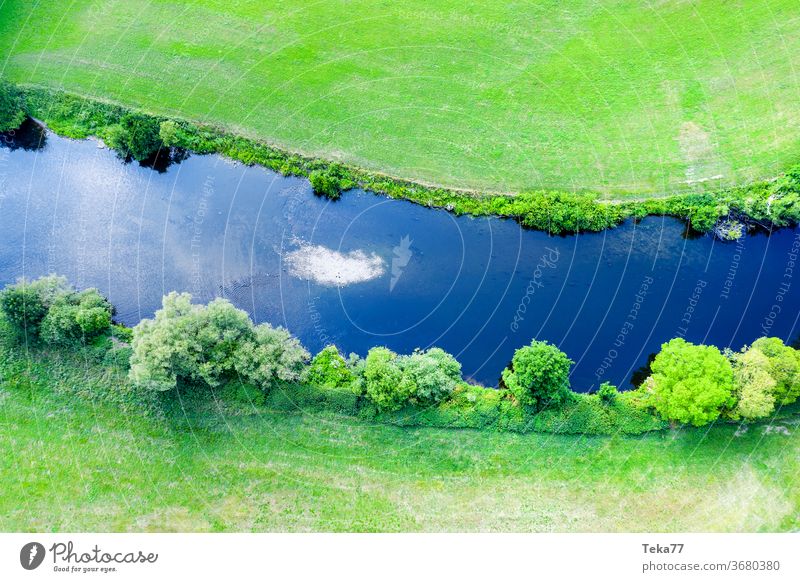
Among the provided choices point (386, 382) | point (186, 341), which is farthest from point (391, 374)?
point (186, 341)

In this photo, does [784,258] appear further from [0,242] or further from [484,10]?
[0,242]

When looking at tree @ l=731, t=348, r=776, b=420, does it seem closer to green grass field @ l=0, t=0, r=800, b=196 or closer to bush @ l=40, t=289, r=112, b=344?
green grass field @ l=0, t=0, r=800, b=196

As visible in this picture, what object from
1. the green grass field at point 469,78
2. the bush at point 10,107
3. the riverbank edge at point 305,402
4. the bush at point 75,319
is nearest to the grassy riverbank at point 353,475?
the riverbank edge at point 305,402

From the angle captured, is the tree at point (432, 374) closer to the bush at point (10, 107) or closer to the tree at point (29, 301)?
the tree at point (29, 301)

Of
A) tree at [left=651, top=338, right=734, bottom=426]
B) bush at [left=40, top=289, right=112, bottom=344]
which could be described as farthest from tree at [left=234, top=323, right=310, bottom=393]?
tree at [left=651, top=338, right=734, bottom=426]

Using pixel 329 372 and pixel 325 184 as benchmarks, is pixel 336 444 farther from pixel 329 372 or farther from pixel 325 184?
pixel 325 184

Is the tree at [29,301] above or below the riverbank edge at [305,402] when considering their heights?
above
